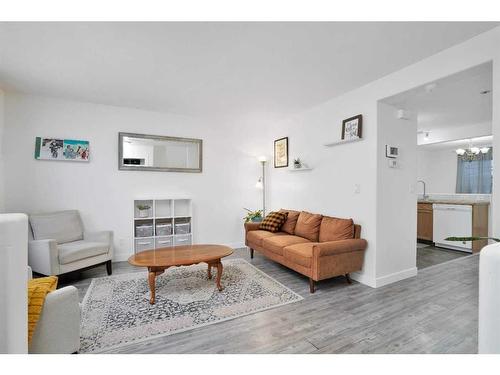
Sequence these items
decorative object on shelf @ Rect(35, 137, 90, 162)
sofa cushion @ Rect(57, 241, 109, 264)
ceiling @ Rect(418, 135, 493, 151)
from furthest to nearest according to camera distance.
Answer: ceiling @ Rect(418, 135, 493, 151) < decorative object on shelf @ Rect(35, 137, 90, 162) < sofa cushion @ Rect(57, 241, 109, 264)

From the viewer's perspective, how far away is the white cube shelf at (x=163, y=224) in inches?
145

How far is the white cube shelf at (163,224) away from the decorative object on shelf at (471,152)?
580 centimetres

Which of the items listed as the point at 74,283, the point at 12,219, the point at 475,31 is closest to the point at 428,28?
the point at 475,31

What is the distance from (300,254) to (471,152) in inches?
193

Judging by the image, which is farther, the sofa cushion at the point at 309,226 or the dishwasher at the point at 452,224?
the dishwasher at the point at 452,224

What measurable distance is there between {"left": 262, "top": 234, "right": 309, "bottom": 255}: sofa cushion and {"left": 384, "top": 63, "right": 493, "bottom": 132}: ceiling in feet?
6.56

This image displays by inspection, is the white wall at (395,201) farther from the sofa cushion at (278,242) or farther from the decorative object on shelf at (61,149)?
the decorative object on shelf at (61,149)

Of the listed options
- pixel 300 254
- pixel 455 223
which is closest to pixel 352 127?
pixel 300 254

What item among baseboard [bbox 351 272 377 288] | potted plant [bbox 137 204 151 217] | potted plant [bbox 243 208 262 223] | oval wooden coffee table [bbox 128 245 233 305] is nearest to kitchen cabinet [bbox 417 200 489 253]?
baseboard [bbox 351 272 377 288]

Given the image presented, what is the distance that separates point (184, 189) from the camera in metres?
4.10

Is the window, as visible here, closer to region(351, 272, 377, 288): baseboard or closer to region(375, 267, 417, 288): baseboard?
region(375, 267, 417, 288): baseboard

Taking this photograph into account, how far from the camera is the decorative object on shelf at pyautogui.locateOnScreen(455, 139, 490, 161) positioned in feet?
16.2

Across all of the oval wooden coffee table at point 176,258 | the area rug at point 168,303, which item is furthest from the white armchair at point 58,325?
the oval wooden coffee table at point 176,258

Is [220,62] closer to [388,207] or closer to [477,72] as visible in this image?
[477,72]
